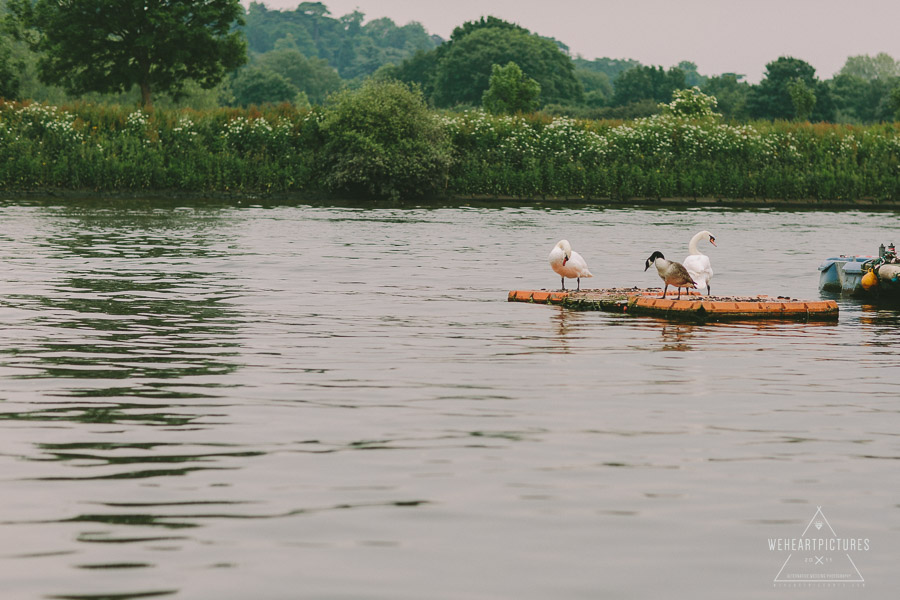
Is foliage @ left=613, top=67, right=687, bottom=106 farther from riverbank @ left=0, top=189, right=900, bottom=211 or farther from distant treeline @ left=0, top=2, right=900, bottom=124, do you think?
riverbank @ left=0, top=189, right=900, bottom=211

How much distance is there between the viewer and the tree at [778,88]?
127 meters

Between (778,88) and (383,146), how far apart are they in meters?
78.2

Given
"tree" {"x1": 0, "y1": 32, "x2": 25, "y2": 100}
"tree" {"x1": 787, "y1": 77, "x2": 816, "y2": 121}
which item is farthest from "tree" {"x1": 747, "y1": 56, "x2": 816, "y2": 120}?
"tree" {"x1": 0, "y1": 32, "x2": 25, "y2": 100}

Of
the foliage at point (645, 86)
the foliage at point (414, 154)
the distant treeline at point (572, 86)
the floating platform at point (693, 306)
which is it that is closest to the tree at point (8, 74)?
the foliage at point (414, 154)

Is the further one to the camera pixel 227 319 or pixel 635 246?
pixel 635 246

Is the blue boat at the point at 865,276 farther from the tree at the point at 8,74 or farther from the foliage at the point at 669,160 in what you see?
the tree at the point at 8,74

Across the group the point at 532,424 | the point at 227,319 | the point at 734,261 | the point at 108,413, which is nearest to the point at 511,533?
the point at 532,424

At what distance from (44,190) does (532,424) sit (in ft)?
172

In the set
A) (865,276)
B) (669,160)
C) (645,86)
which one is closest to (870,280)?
(865,276)

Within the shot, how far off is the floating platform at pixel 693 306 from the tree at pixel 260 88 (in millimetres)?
141914

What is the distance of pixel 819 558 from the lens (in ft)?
23.0

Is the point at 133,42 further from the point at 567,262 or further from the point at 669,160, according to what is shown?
the point at 567,262

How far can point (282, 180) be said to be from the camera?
6238 centimetres

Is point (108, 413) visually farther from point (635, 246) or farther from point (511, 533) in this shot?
point (635, 246)
